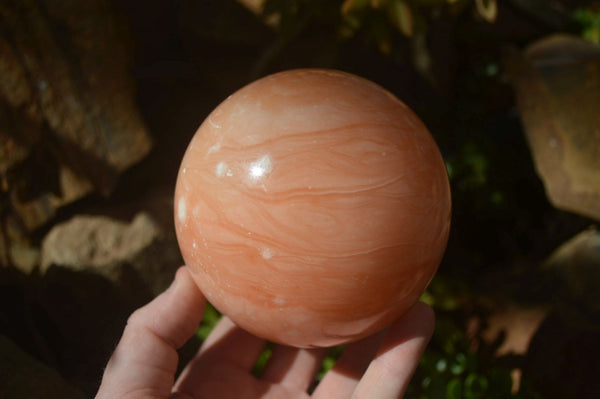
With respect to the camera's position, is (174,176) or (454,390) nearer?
(454,390)

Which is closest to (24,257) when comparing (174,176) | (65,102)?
(65,102)

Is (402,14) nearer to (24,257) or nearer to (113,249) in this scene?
(113,249)

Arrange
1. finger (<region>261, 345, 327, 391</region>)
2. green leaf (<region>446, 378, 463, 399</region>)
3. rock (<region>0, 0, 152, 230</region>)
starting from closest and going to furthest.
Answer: finger (<region>261, 345, 327, 391</region>), green leaf (<region>446, 378, 463, 399</region>), rock (<region>0, 0, 152, 230</region>)

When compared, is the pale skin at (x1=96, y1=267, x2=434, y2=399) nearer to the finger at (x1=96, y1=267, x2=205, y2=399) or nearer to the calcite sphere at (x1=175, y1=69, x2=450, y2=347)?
the finger at (x1=96, y1=267, x2=205, y2=399)

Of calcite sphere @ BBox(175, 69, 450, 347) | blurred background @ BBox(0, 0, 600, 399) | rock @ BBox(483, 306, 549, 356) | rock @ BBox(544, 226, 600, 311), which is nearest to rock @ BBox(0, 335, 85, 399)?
blurred background @ BBox(0, 0, 600, 399)

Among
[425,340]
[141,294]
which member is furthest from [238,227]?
[141,294]
